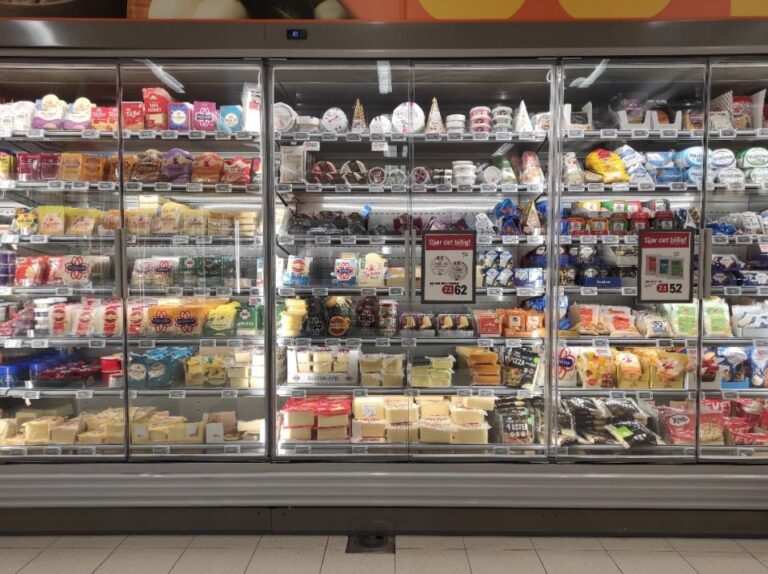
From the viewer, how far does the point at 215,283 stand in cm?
297

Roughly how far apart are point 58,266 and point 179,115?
116 centimetres

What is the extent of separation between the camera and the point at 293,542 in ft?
8.05

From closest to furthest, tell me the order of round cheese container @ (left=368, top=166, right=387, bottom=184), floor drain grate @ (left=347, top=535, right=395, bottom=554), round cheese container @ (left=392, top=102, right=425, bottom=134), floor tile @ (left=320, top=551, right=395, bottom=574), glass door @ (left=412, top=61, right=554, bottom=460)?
floor tile @ (left=320, top=551, right=395, bottom=574), floor drain grate @ (left=347, top=535, right=395, bottom=554), glass door @ (left=412, top=61, right=554, bottom=460), round cheese container @ (left=392, top=102, right=425, bottom=134), round cheese container @ (left=368, top=166, right=387, bottom=184)

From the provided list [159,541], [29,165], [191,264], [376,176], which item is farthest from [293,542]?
[29,165]

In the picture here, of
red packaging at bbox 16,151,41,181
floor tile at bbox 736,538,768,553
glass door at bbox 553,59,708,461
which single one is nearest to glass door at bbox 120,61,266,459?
red packaging at bbox 16,151,41,181

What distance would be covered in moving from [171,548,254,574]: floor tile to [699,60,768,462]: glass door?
2454 mm

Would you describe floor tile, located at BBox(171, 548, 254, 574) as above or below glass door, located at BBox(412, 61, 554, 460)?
below

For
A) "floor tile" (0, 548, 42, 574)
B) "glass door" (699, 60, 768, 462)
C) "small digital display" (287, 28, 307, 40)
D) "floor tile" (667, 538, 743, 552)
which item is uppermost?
"small digital display" (287, 28, 307, 40)

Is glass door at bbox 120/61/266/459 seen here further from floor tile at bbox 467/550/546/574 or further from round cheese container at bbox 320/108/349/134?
floor tile at bbox 467/550/546/574

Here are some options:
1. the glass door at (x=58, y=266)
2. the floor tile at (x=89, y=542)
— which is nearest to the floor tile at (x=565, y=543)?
the floor tile at (x=89, y=542)

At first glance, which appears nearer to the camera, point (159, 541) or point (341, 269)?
point (159, 541)

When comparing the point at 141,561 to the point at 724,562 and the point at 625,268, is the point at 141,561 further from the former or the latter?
the point at 625,268

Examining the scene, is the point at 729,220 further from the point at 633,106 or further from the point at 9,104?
the point at 9,104

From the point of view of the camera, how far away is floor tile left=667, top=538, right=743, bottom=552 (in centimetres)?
238
